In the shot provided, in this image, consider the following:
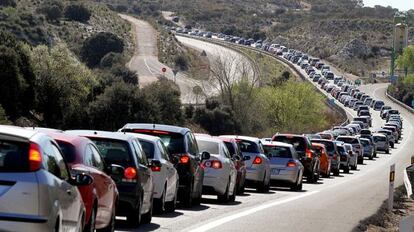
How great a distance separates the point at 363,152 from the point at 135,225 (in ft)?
162

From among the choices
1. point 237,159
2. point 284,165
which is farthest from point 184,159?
point 284,165

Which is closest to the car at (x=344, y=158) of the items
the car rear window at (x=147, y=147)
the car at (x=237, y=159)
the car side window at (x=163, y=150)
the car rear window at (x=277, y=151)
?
the car rear window at (x=277, y=151)

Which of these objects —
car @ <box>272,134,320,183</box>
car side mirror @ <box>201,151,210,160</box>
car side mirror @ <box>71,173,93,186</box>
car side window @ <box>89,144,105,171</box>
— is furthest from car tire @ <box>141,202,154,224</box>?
car @ <box>272,134,320,183</box>

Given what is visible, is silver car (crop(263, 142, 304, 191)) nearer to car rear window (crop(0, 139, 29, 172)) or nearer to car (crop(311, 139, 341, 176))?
car (crop(311, 139, 341, 176))

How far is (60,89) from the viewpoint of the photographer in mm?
54844

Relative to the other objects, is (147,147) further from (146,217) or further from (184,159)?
(184,159)

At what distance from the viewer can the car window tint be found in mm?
24844

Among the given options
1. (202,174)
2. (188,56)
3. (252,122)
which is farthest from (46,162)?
(188,56)

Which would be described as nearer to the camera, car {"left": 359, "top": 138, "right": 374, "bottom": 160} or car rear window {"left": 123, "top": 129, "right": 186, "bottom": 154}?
car rear window {"left": 123, "top": 129, "right": 186, "bottom": 154}

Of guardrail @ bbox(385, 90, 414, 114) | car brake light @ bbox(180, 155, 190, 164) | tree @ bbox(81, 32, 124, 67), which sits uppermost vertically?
car brake light @ bbox(180, 155, 190, 164)

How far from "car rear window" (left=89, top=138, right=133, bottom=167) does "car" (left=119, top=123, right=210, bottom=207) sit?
3.66 m

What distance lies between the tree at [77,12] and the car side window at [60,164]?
103235 mm

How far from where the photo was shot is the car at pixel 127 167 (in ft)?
55.4

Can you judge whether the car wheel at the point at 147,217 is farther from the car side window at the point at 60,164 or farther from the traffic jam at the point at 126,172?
the car side window at the point at 60,164
